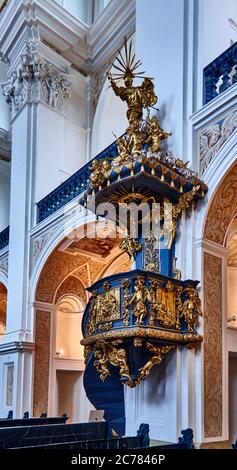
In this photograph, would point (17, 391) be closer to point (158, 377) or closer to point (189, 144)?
point (158, 377)

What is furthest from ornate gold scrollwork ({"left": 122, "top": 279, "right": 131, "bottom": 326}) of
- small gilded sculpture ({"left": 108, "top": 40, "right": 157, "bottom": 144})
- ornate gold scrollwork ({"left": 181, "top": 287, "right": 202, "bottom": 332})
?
small gilded sculpture ({"left": 108, "top": 40, "right": 157, "bottom": 144})

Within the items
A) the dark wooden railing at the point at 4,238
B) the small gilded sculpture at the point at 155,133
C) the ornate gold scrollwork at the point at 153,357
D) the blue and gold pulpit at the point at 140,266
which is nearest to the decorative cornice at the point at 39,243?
the dark wooden railing at the point at 4,238

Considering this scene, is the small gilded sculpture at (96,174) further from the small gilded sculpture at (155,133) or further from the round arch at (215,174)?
the round arch at (215,174)

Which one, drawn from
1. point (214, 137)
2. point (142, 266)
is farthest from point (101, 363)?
point (214, 137)

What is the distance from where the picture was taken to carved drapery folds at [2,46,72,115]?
35.4 ft

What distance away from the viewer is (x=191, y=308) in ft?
19.0

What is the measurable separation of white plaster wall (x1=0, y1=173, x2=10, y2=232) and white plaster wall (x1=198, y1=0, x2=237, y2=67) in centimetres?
905

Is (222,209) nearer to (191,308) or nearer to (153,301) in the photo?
(191,308)

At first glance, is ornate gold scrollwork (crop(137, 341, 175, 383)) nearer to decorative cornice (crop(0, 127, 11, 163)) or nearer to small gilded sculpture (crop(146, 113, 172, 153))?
small gilded sculpture (crop(146, 113, 172, 153))

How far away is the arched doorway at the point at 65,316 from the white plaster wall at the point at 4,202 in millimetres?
4581

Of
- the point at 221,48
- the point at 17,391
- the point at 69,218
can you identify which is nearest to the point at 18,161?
the point at 69,218

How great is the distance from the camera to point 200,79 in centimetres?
656

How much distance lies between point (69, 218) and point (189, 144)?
10.5 feet

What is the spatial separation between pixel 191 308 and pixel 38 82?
6.49 meters
